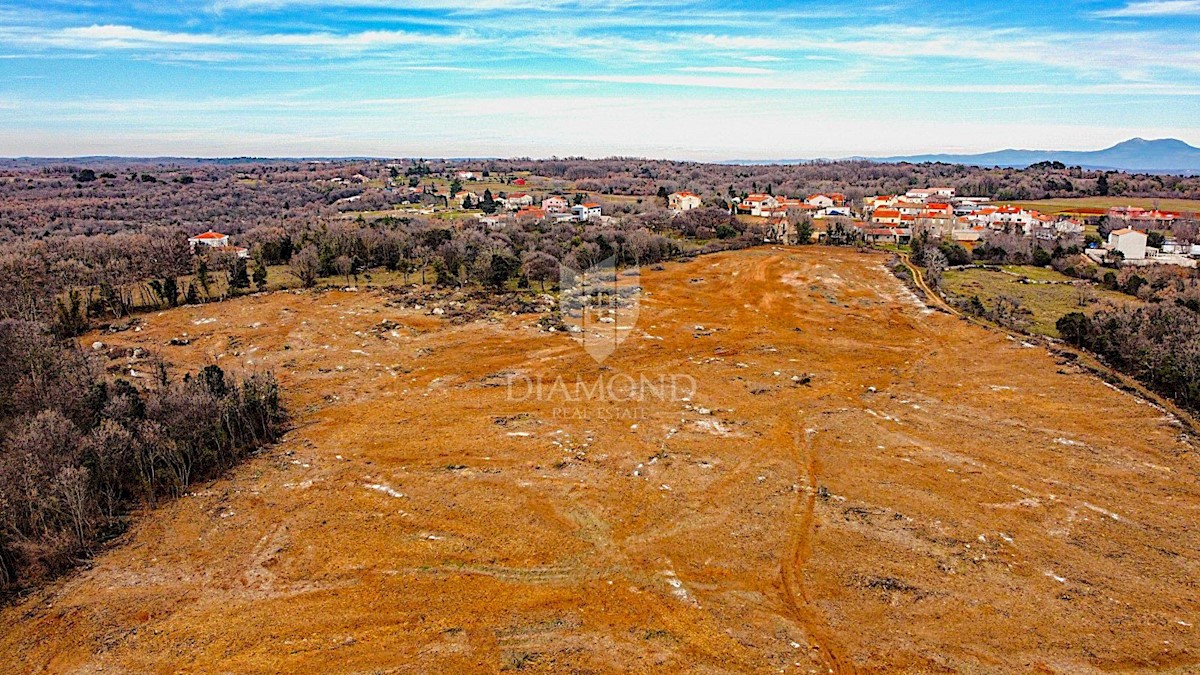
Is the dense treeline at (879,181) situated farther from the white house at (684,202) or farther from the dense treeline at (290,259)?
the dense treeline at (290,259)

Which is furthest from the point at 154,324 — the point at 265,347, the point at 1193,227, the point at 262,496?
the point at 1193,227

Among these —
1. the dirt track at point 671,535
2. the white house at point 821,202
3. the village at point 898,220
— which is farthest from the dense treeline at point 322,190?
the dirt track at point 671,535

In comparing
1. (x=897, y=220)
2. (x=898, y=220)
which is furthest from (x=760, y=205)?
(x=898, y=220)

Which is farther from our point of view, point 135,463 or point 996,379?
point 996,379

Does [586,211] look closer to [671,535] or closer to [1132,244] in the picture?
[1132,244]

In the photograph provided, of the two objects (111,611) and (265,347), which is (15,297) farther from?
(111,611)

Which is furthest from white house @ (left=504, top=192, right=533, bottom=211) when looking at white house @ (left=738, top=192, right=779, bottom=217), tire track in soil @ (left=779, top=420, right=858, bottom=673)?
tire track in soil @ (left=779, top=420, right=858, bottom=673)
